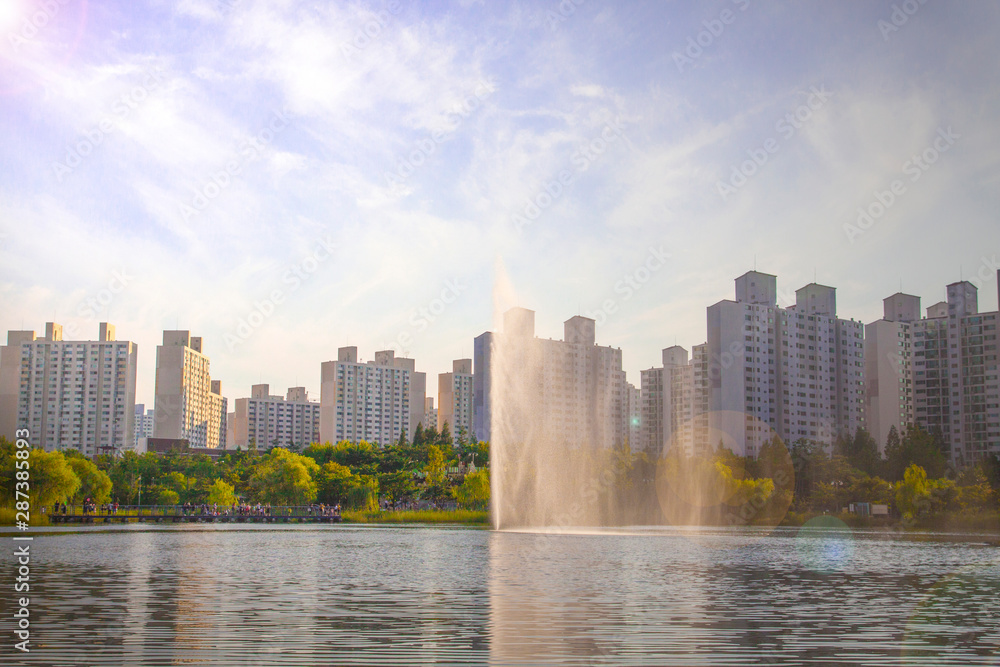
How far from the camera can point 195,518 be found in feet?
377

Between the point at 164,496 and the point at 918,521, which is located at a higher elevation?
the point at 164,496

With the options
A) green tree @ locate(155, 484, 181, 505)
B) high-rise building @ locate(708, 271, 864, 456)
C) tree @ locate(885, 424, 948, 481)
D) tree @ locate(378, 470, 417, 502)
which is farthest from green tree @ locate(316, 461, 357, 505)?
tree @ locate(885, 424, 948, 481)

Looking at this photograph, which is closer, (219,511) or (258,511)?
(258,511)

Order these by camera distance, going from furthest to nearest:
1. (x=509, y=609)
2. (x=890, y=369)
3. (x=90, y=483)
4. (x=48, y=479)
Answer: (x=890, y=369)
(x=90, y=483)
(x=48, y=479)
(x=509, y=609)

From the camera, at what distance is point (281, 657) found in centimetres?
1767

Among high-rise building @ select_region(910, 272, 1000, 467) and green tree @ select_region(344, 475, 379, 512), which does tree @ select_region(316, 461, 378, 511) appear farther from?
high-rise building @ select_region(910, 272, 1000, 467)

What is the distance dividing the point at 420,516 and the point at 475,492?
8164 mm

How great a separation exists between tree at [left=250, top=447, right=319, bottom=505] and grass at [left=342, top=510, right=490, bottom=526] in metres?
7.76

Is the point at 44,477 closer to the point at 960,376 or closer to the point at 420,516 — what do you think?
the point at 420,516

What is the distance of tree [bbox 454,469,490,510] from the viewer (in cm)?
12300

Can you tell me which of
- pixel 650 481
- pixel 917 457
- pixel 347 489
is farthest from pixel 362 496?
pixel 917 457

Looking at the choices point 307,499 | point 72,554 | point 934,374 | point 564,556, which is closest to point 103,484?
point 307,499

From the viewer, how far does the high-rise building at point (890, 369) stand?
591 ft

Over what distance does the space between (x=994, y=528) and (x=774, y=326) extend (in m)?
83.9
